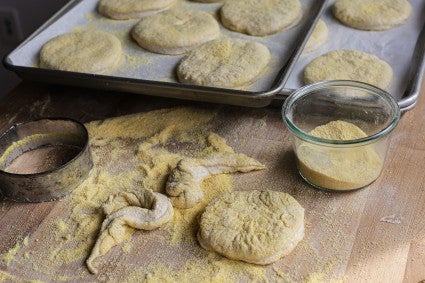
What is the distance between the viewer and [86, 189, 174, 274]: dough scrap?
989 millimetres

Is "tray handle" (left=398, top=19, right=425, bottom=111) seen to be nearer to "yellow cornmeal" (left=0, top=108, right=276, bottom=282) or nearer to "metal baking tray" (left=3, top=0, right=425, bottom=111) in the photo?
"metal baking tray" (left=3, top=0, right=425, bottom=111)

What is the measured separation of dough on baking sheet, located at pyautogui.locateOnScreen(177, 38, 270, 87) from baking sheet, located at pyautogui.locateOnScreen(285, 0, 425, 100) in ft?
0.33

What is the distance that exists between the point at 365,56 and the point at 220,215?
2.00 feet

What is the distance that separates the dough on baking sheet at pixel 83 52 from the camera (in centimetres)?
137

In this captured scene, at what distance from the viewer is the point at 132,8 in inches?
62.0

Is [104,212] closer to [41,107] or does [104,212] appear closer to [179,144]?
[179,144]

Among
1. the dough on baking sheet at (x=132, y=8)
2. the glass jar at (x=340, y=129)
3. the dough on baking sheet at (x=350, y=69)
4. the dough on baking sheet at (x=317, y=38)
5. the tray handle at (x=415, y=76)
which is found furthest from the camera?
the dough on baking sheet at (x=132, y=8)

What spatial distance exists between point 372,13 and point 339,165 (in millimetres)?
618

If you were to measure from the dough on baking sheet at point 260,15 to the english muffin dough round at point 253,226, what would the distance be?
0.58 m

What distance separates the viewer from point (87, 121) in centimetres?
133

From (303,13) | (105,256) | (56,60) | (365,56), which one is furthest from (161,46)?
(105,256)

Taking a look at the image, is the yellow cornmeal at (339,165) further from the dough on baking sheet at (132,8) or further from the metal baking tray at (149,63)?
the dough on baking sheet at (132,8)

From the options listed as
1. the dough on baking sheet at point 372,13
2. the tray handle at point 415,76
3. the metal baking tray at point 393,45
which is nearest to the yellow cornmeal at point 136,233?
the metal baking tray at point 393,45

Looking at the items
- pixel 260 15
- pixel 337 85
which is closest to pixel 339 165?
A: pixel 337 85
